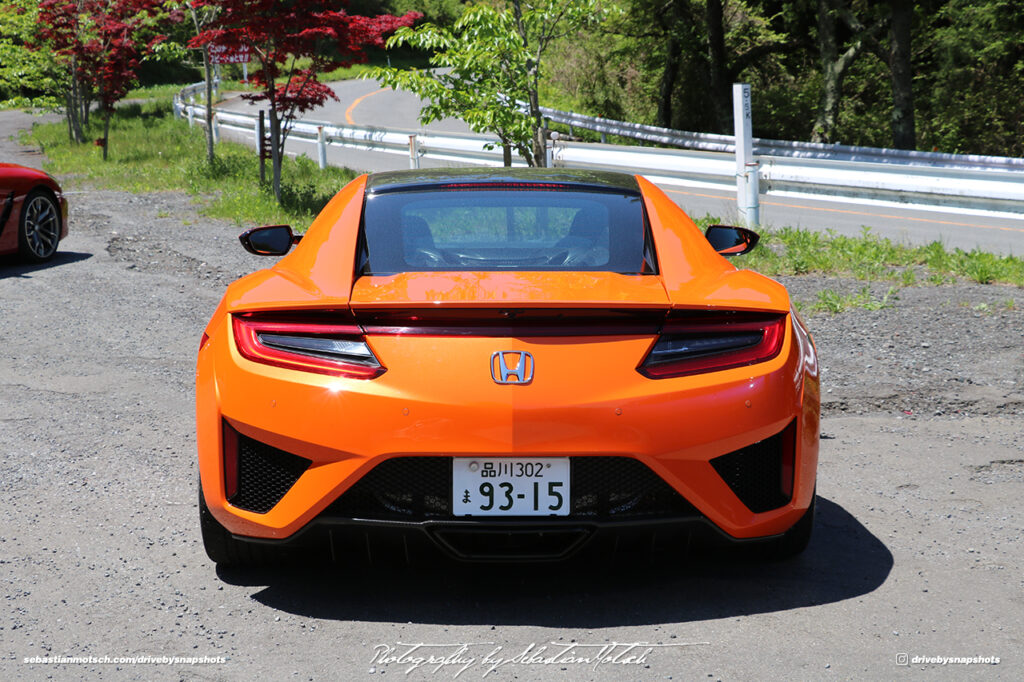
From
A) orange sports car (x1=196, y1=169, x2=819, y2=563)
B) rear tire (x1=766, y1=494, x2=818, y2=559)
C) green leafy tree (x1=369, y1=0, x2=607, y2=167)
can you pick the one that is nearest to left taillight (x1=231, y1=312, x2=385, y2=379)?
orange sports car (x1=196, y1=169, x2=819, y2=563)

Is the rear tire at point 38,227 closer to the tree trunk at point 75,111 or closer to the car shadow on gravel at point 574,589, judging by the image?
the car shadow on gravel at point 574,589

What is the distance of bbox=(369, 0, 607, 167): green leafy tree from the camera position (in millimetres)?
12516

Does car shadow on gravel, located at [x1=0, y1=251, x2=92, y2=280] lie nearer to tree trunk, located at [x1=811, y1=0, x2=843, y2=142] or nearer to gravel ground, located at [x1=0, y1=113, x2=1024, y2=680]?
gravel ground, located at [x1=0, y1=113, x2=1024, y2=680]

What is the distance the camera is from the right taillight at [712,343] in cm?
316

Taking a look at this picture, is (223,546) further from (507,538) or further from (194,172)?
(194,172)

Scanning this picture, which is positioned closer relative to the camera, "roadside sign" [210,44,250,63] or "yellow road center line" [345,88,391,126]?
"roadside sign" [210,44,250,63]

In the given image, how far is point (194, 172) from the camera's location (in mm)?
19172

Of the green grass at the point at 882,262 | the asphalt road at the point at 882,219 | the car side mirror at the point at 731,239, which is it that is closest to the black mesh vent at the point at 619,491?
the car side mirror at the point at 731,239

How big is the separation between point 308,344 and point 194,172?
1697 cm

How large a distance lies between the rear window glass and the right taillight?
0.48 meters

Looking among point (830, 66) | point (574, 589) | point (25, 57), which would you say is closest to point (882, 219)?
point (574, 589)

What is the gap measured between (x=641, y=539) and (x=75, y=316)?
6439mm

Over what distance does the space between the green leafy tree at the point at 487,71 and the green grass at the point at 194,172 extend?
2451mm

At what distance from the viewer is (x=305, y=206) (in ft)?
49.9
